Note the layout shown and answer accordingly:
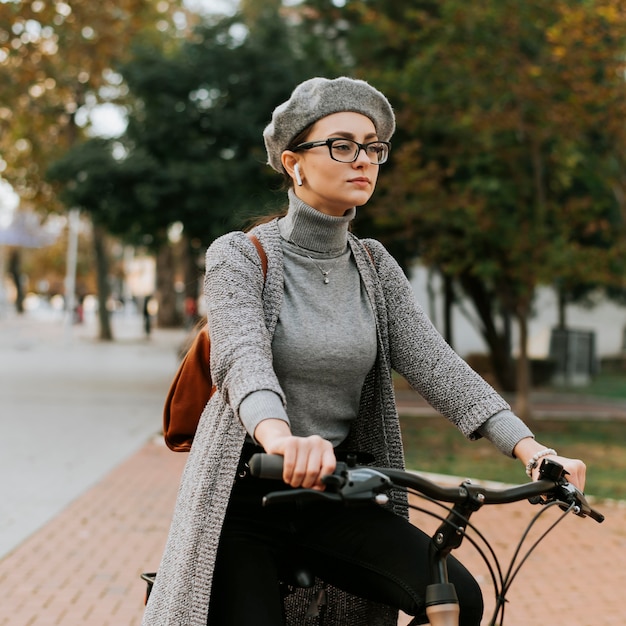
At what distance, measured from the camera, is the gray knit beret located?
2.46 metres

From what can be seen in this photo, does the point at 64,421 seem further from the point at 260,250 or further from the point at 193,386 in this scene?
the point at 260,250

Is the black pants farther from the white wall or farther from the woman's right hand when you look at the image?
the white wall

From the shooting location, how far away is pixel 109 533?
267 inches

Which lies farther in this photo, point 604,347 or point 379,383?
point 604,347

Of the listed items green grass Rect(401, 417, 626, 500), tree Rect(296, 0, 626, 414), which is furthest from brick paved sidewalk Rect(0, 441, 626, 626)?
tree Rect(296, 0, 626, 414)

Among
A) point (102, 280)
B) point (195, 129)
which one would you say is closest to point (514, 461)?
point (195, 129)

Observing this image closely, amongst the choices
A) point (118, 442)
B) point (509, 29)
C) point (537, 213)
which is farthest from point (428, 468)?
point (509, 29)

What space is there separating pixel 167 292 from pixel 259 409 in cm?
4186

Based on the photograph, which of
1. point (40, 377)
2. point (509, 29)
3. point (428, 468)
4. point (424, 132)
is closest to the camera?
point (428, 468)

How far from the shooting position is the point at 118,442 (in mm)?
11062

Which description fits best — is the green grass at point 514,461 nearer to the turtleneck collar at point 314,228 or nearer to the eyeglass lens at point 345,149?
the turtleneck collar at point 314,228

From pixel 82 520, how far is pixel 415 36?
8.13m

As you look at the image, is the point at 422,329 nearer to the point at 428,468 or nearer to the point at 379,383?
the point at 379,383

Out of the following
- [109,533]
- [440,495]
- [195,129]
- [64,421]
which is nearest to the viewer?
[440,495]
